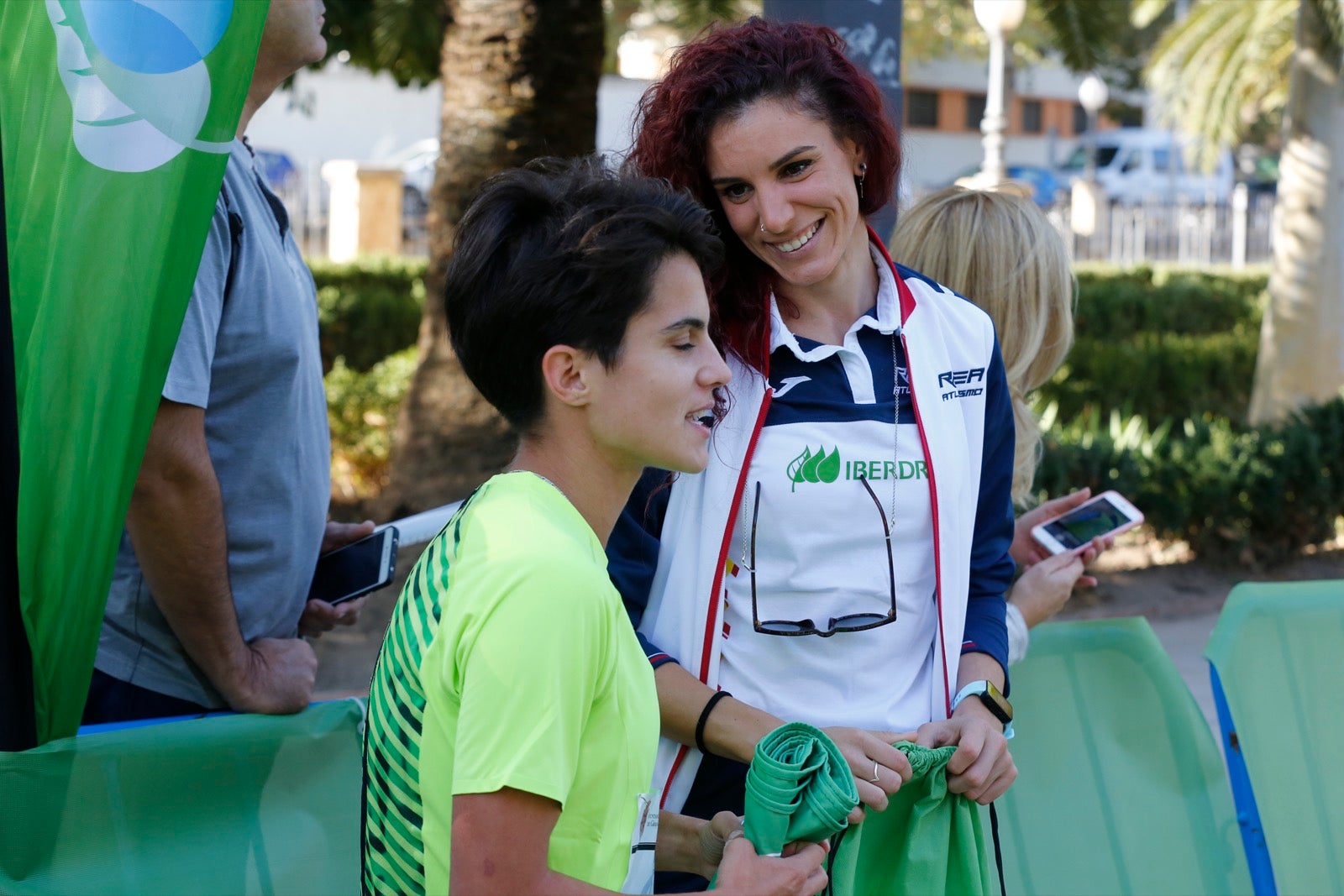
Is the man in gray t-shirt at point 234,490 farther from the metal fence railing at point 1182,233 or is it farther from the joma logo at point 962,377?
the metal fence railing at point 1182,233

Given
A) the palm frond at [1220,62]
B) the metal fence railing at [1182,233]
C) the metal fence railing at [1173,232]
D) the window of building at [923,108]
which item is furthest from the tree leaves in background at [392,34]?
the window of building at [923,108]

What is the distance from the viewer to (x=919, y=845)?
2152mm

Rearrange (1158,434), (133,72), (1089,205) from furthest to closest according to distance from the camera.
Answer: (1089,205) < (1158,434) < (133,72)

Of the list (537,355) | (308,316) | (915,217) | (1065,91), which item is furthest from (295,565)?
(1065,91)

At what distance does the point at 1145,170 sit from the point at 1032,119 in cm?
1311

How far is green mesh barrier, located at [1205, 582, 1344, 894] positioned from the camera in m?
3.06

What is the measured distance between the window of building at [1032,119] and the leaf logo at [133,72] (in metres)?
47.5

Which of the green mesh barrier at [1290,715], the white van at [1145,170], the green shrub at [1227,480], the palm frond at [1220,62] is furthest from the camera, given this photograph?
the white van at [1145,170]

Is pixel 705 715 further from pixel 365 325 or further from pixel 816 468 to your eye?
pixel 365 325

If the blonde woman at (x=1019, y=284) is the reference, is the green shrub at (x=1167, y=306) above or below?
below

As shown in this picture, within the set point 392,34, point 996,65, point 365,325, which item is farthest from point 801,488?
point 365,325

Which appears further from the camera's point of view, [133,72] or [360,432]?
[360,432]

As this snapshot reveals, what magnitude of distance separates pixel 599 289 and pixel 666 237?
12cm

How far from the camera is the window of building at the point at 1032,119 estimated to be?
46.7 metres
